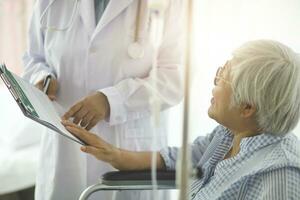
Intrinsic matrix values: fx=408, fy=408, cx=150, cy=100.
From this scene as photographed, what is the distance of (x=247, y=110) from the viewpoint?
46.6 inches

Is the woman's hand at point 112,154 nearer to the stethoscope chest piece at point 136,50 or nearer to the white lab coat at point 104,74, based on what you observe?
the white lab coat at point 104,74

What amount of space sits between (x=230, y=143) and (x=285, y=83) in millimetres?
311

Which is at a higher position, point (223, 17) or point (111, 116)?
point (223, 17)

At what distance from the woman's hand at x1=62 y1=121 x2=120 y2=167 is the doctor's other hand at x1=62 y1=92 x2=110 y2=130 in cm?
5

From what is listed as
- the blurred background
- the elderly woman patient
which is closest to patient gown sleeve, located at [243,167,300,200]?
the elderly woman patient

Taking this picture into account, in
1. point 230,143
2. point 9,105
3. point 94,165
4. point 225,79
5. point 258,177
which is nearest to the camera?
point 258,177

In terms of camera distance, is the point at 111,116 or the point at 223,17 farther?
the point at 223,17

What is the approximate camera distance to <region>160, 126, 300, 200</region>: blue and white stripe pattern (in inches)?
41.8

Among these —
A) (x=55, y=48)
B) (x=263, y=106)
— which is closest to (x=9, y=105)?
(x=55, y=48)

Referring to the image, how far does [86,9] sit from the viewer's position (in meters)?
1.37

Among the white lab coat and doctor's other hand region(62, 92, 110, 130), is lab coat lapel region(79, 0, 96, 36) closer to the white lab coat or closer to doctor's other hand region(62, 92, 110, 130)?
the white lab coat

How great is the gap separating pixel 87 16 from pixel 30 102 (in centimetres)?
40

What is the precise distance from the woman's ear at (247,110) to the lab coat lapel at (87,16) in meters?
0.57

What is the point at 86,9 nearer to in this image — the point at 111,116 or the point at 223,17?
the point at 111,116
